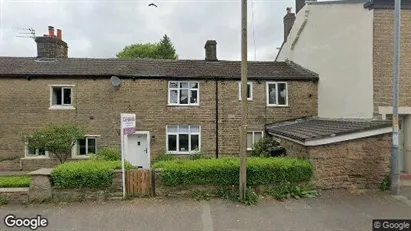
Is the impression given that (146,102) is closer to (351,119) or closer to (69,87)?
(69,87)

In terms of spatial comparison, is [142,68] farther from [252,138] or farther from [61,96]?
[252,138]

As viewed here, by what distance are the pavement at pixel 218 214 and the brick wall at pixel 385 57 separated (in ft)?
14.0

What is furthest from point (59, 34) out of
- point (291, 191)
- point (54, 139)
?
point (291, 191)

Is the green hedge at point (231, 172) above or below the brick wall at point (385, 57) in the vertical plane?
below

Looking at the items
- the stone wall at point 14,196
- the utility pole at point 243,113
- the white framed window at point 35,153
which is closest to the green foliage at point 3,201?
the stone wall at point 14,196

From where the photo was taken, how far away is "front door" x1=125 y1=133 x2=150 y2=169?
14914 millimetres

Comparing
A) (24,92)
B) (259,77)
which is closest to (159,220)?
(259,77)

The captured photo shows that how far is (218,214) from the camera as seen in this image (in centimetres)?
671

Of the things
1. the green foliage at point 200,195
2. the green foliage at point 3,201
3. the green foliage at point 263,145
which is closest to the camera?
the green foliage at point 3,201

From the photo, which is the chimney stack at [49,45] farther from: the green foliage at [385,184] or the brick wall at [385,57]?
the green foliage at [385,184]

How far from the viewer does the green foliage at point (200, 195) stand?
7770 mm

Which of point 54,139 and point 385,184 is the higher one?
point 54,139

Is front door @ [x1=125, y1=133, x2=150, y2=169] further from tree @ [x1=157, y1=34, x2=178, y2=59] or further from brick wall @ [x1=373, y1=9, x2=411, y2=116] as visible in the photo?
tree @ [x1=157, y1=34, x2=178, y2=59]

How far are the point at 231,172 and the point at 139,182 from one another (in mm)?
2758
